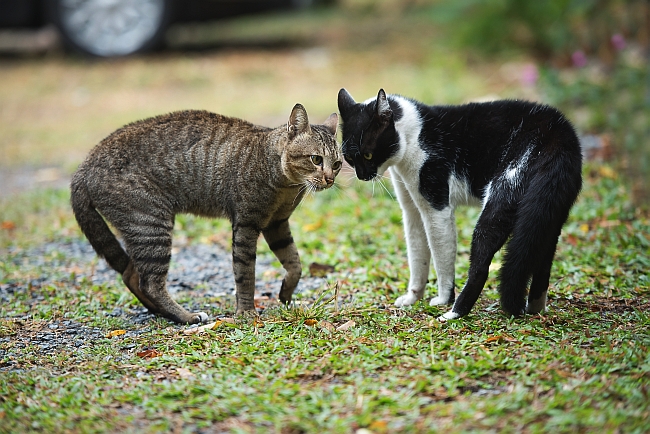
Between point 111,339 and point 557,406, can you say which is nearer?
point 557,406

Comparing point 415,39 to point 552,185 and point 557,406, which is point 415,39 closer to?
point 552,185

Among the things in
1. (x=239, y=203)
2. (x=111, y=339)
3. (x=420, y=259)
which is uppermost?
(x=239, y=203)

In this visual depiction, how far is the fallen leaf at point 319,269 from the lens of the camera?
555 cm

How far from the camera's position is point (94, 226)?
4.77 meters

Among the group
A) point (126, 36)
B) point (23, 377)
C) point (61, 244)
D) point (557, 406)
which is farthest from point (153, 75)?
point (557, 406)

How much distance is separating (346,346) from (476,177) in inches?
52.4

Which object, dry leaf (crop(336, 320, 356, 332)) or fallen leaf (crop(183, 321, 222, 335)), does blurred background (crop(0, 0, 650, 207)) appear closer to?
dry leaf (crop(336, 320, 356, 332))

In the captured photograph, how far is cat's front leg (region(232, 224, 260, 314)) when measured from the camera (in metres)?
4.64

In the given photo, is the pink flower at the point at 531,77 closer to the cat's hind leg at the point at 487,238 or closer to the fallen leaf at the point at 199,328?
the cat's hind leg at the point at 487,238

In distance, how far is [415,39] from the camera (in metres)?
14.4

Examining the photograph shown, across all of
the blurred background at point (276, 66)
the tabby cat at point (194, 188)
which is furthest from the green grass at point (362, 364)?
the blurred background at point (276, 66)

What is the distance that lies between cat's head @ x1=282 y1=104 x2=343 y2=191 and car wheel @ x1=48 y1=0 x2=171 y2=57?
328 inches

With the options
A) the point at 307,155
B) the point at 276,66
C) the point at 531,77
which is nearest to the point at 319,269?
the point at 307,155

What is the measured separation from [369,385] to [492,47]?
997 centimetres
